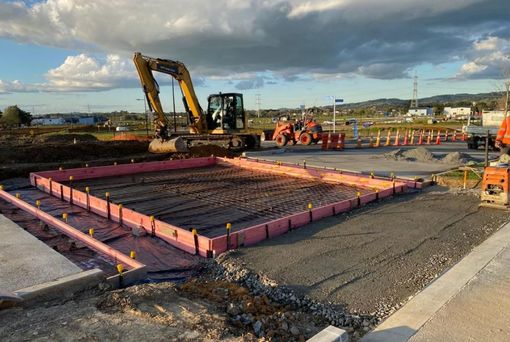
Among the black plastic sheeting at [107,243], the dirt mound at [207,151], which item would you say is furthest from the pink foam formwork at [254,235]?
the dirt mound at [207,151]

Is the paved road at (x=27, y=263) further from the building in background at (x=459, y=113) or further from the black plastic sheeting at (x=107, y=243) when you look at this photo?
the building in background at (x=459, y=113)

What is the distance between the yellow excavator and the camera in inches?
696

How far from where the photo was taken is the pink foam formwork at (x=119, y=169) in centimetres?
1205

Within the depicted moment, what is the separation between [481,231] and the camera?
712cm

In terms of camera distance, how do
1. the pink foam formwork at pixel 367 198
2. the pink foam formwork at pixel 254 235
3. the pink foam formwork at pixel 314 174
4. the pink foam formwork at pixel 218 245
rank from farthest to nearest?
the pink foam formwork at pixel 314 174 → the pink foam formwork at pixel 367 198 → the pink foam formwork at pixel 254 235 → the pink foam formwork at pixel 218 245

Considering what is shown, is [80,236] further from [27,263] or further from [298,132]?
[298,132]

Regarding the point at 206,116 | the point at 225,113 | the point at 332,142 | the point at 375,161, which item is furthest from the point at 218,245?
the point at 332,142

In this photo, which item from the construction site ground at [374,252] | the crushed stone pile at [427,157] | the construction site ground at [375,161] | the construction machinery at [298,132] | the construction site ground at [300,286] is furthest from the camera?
the construction machinery at [298,132]

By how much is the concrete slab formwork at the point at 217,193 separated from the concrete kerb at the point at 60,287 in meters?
1.76

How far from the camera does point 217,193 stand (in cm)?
1034

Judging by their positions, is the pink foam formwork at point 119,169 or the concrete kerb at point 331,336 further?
the pink foam formwork at point 119,169

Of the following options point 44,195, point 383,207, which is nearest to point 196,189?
point 44,195

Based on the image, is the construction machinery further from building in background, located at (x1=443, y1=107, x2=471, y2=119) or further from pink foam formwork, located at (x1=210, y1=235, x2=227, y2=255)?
building in background, located at (x1=443, y1=107, x2=471, y2=119)

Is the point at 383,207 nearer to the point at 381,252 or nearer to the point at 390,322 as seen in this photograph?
the point at 381,252
